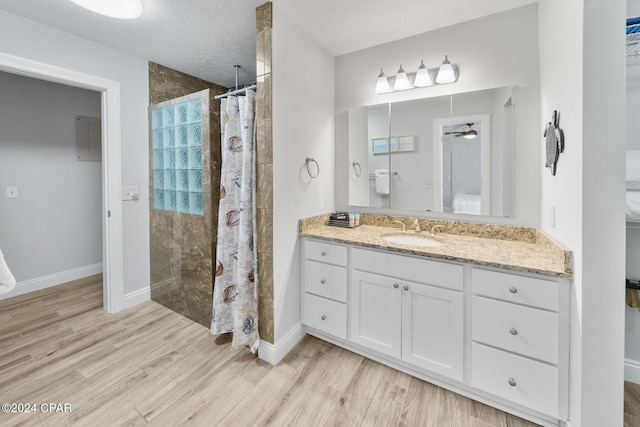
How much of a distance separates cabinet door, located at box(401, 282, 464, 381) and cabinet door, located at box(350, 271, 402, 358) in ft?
0.17

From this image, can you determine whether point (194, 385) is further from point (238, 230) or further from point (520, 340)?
point (520, 340)

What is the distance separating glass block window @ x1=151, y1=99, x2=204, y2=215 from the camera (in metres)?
2.30

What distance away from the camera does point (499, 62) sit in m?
1.85

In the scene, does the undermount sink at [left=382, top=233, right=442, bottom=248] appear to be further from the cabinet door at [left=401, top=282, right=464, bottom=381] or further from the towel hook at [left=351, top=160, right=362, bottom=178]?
the towel hook at [left=351, top=160, right=362, bottom=178]

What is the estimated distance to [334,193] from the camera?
2.56 meters

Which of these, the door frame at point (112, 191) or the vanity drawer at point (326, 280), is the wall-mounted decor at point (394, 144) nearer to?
the vanity drawer at point (326, 280)

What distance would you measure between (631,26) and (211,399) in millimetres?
2854

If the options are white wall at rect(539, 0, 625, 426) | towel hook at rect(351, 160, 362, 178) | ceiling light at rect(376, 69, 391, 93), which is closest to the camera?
white wall at rect(539, 0, 625, 426)

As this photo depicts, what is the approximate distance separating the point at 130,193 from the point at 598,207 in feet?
10.9

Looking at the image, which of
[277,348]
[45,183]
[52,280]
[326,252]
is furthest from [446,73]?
[52,280]

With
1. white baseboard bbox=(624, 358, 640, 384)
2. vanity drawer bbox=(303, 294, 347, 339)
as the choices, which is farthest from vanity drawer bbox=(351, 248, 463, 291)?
white baseboard bbox=(624, 358, 640, 384)

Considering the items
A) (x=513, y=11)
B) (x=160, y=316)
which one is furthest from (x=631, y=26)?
(x=160, y=316)

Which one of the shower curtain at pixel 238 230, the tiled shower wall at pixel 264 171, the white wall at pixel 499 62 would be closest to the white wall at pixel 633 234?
the white wall at pixel 499 62

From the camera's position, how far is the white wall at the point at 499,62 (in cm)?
176
